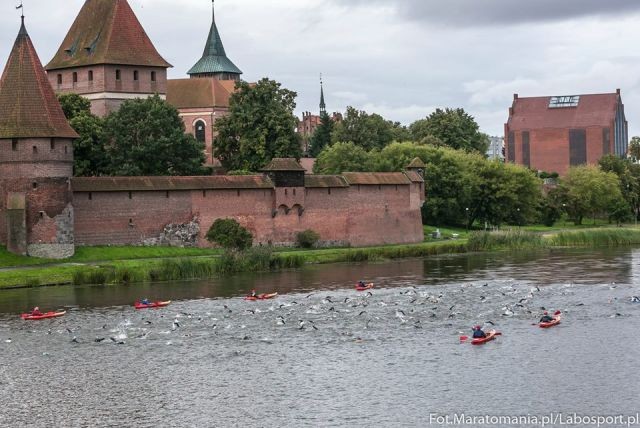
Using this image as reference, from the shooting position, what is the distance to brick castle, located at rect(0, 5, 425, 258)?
6100cm

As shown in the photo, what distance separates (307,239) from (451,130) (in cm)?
5688

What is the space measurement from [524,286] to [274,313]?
13.1 metres

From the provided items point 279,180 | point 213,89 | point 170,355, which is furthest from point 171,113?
point 170,355

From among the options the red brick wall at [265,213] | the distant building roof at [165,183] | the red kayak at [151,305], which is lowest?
the red kayak at [151,305]

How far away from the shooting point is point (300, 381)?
110 feet

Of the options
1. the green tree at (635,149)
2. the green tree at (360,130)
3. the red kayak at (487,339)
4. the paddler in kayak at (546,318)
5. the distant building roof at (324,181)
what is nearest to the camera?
the red kayak at (487,339)

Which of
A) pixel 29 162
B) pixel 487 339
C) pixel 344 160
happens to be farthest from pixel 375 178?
pixel 487 339

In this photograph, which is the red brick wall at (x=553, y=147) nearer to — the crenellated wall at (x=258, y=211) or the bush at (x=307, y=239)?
the crenellated wall at (x=258, y=211)

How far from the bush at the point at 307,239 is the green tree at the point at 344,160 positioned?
54.7 feet

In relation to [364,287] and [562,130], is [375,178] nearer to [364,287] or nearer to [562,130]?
[364,287]

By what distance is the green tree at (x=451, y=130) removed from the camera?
125250 millimetres

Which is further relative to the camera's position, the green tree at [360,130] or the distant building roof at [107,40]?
the green tree at [360,130]

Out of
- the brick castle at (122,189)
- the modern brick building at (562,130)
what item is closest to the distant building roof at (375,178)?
the brick castle at (122,189)

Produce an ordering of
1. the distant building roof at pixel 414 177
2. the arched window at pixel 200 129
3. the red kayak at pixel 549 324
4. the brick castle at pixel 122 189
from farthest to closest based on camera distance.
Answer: the arched window at pixel 200 129, the distant building roof at pixel 414 177, the brick castle at pixel 122 189, the red kayak at pixel 549 324
